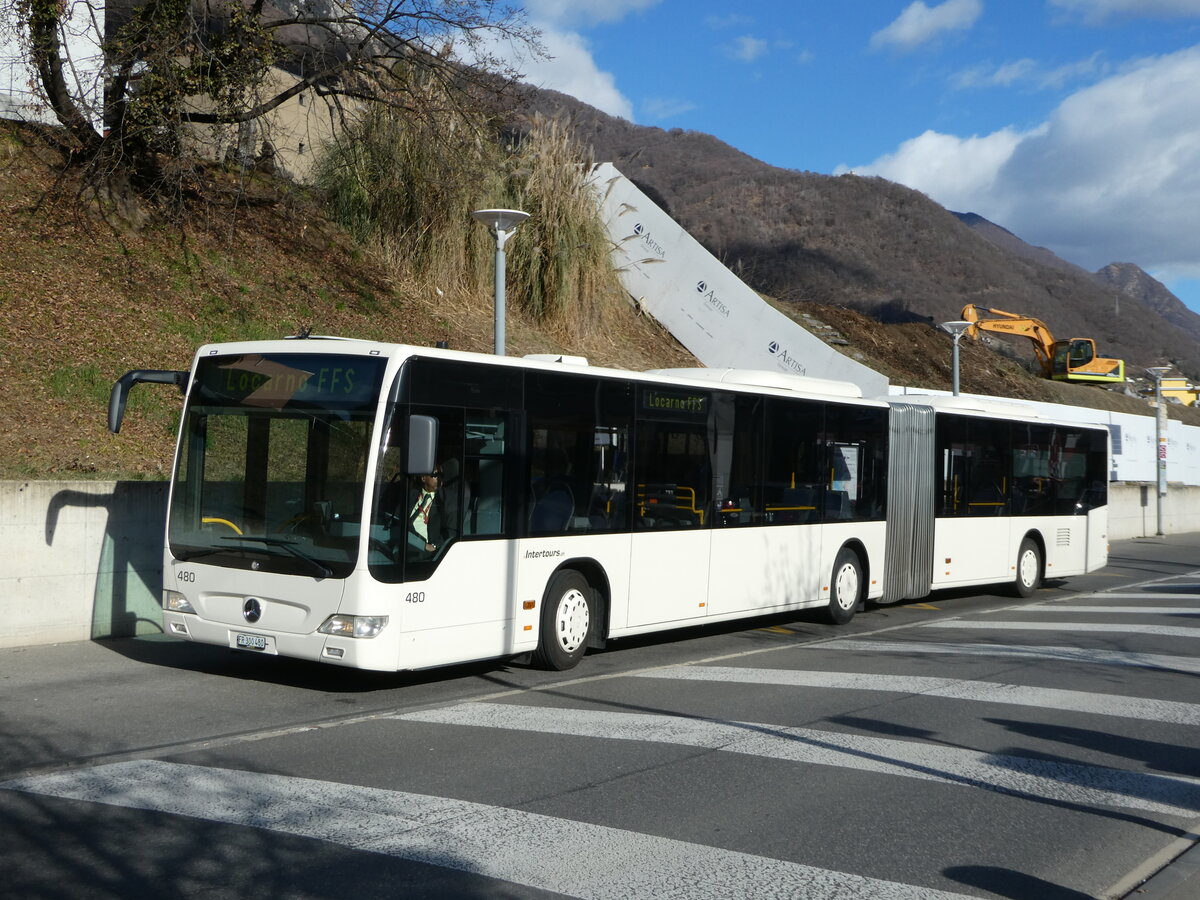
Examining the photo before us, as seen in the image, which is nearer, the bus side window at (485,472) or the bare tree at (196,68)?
the bus side window at (485,472)

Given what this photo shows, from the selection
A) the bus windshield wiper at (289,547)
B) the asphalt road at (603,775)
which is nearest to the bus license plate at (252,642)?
the asphalt road at (603,775)

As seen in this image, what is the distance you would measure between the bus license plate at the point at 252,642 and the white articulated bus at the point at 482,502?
0.07ft

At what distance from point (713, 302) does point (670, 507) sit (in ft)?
64.4

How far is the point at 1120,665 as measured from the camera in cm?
1114

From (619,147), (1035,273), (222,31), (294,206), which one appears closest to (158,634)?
(222,31)

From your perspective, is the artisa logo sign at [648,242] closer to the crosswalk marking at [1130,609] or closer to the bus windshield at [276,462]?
the crosswalk marking at [1130,609]

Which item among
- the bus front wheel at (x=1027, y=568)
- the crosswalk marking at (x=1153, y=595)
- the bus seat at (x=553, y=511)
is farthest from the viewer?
the bus front wheel at (x=1027, y=568)

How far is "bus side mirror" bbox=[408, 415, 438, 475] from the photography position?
859cm

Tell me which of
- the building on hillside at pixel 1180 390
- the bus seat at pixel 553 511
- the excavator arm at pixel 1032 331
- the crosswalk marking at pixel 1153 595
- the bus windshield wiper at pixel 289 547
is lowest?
the crosswalk marking at pixel 1153 595

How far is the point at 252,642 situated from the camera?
9086 mm

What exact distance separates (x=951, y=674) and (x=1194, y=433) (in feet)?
129

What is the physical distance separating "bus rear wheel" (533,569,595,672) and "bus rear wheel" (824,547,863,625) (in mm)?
4496

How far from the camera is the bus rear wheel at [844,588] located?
14.3 meters

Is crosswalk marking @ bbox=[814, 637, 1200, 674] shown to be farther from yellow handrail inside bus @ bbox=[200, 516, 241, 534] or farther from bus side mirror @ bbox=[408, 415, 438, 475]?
yellow handrail inside bus @ bbox=[200, 516, 241, 534]
